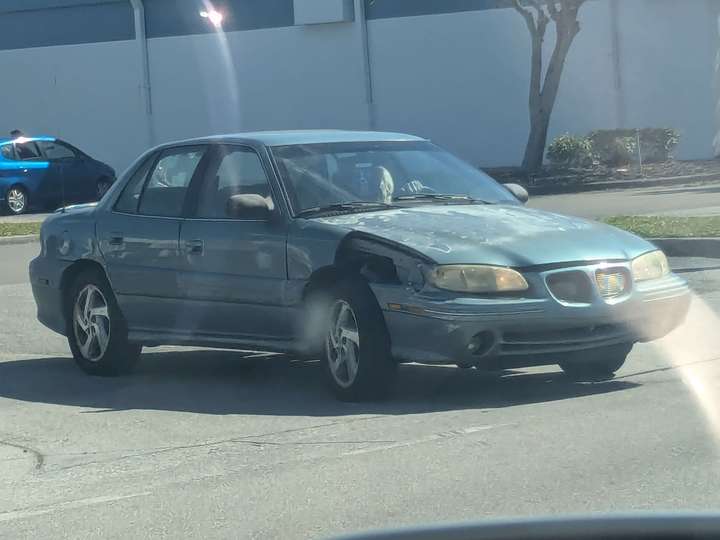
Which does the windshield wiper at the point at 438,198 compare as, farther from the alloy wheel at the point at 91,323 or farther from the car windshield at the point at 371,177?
the alloy wheel at the point at 91,323

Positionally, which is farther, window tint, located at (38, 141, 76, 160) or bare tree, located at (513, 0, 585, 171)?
window tint, located at (38, 141, 76, 160)

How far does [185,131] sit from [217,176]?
28.2 m

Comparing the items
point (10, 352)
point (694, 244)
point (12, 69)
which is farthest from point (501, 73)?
point (10, 352)

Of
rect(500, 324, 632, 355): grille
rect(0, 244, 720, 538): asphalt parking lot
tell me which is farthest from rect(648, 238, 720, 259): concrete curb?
rect(500, 324, 632, 355): grille

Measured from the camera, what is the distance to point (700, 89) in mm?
32125

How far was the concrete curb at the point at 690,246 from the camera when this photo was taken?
13477mm

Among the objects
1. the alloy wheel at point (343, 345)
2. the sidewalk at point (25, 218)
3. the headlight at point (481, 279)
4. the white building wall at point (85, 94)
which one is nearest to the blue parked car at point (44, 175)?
the sidewalk at point (25, 218)

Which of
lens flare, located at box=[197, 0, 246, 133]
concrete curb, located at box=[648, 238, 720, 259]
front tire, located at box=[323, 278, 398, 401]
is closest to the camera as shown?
front tire, located at box=[323, 278, 398, 401]

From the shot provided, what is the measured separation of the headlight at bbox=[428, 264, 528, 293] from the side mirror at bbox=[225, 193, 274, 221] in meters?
1.36

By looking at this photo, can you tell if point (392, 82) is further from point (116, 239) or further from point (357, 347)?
point (357, 347)

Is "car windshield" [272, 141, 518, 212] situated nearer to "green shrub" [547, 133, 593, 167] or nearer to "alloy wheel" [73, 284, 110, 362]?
"alloy wheel" [73, 284, 110, 362]

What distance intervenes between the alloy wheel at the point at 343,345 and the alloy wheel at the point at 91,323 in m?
1.99

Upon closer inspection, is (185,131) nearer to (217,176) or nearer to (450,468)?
(217,176)

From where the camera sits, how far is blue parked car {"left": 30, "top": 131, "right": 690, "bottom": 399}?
718 centimetres
